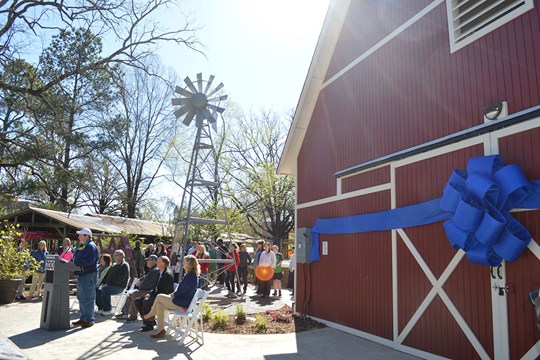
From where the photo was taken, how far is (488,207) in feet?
17.9

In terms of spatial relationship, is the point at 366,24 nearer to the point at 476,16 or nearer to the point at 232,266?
the point at 476,16

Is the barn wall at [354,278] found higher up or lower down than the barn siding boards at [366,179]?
lower down

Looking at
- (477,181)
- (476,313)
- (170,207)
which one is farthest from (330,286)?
(170,207)

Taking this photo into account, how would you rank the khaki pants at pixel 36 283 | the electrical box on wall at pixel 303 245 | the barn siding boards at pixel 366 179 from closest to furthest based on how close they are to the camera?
the barn siding boards at pixel 366 179 → the electrical box on wall at pixel 303 245 → the khaki pants at pixel 36 283

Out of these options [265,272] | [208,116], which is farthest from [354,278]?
[208,116]

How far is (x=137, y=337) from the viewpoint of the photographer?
309 inches

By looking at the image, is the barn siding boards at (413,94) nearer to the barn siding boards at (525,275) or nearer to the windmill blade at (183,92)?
the barn siding boards at (525,275)

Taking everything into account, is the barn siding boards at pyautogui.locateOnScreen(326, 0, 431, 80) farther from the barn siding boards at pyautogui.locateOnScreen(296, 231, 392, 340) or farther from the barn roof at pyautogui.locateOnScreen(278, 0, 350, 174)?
the barn siding boards at pyautogui.locateOnScreen(296, 231, 392, 340)

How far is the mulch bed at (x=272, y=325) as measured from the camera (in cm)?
870

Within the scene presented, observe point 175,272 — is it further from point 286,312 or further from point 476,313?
point 476,313

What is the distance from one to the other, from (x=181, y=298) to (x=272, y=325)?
7.94ft

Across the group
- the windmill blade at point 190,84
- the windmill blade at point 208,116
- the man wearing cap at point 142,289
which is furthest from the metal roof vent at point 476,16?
the windmill blade at point 190,84

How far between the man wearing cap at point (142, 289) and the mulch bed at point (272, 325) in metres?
1.47

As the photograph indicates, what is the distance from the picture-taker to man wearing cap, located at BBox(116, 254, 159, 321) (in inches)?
357
